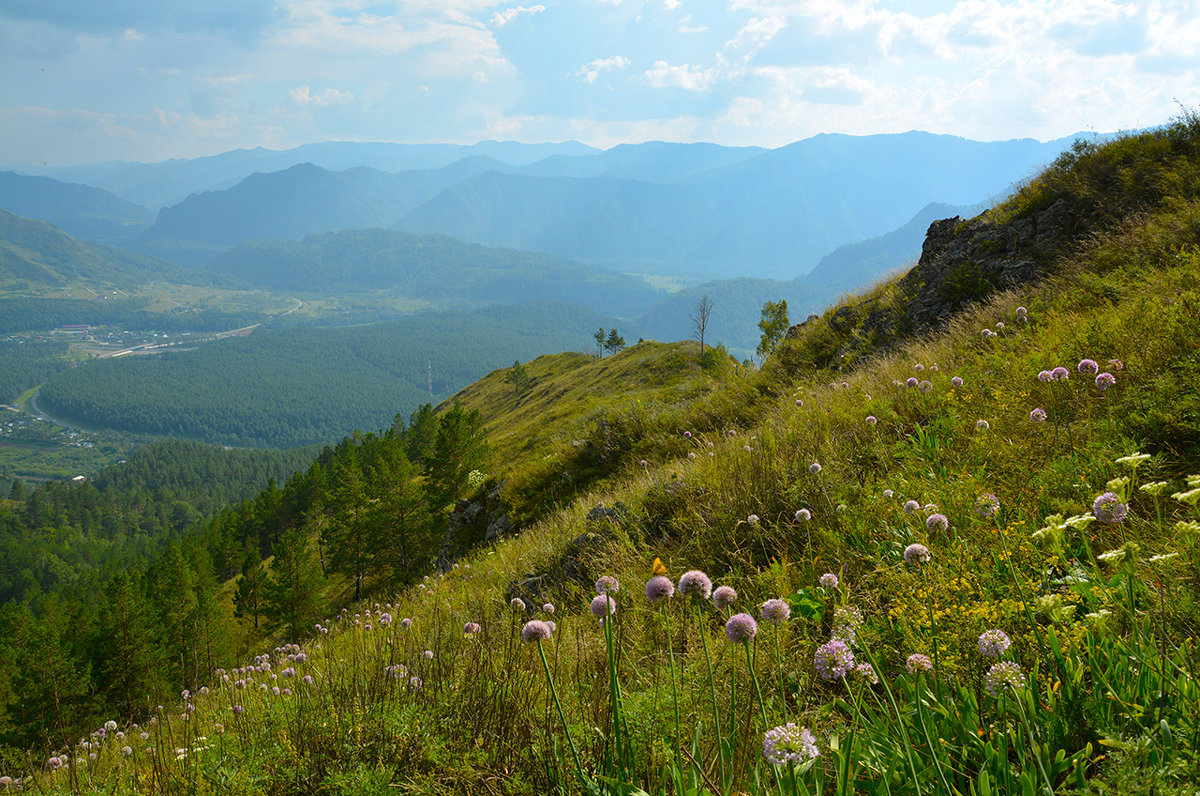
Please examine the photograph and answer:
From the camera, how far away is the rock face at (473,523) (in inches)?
557

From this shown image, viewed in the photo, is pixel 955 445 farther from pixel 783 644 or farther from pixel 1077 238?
pixel 1077 238

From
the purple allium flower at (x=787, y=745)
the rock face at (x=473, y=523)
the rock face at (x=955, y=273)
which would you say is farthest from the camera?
the rock face at (x=473, y=523)

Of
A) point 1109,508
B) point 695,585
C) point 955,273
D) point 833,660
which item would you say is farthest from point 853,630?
point 955,273

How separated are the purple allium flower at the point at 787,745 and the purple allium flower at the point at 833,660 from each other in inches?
8.6

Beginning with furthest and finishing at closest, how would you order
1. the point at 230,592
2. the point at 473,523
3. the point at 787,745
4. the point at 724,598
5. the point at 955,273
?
the point at 230,592 → the point at 473,523 → the point at 955,273 → the point at 724,598 → the point at 787,745

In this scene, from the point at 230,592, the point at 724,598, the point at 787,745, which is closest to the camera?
the point at 787,745

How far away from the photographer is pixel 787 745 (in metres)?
1.66

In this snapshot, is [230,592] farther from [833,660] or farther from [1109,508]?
[1109,508]

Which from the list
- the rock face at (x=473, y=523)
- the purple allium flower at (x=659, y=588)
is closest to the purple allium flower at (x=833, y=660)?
the purple allium flower at (x=659, y=588)

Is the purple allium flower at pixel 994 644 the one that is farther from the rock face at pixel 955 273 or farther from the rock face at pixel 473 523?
the rock face at pixel 473 523

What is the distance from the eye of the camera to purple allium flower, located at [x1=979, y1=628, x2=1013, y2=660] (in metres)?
1.84

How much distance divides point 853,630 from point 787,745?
2.33ft

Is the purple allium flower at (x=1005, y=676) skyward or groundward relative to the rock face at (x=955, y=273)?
groundward

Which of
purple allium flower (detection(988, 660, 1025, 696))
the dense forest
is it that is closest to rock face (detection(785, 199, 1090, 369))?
purple allium flower (detection(988, 660, 1025, 696))
